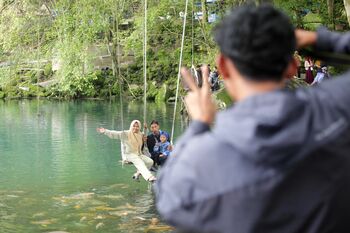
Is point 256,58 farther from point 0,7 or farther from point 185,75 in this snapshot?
point 0,7

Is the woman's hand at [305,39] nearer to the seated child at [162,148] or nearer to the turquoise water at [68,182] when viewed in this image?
the turquoise water at [68,182]

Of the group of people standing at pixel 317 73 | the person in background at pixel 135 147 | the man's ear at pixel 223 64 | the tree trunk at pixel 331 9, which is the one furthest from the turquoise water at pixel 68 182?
the man's ear at pixel 223 64

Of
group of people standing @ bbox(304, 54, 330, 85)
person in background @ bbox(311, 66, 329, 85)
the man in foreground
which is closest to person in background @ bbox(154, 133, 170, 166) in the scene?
group of people standing @ bbox(304, 54, 330, 85)

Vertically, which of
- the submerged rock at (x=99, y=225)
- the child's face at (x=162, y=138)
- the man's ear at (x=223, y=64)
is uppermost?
the man's ear at (x=223, y=64)

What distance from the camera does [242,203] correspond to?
5.30 feet

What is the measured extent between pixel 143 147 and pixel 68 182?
2.94 metres

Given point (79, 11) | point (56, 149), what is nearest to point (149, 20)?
point (79, 11)

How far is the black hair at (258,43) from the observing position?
1.71 meters

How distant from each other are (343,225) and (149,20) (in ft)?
97.5

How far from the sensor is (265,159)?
1.58 metres

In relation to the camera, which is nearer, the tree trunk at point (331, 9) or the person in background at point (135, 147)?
→ the person in background at point (135, 147)

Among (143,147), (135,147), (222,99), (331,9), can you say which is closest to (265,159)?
(135,147)

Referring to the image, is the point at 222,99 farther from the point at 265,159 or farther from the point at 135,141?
the point at 265,159

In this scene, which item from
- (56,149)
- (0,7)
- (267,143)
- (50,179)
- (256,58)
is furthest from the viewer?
(0,7)
